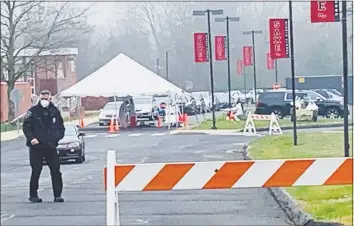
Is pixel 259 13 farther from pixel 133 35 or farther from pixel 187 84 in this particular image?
pixel 133 35

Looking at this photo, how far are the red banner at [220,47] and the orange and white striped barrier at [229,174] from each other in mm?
11182

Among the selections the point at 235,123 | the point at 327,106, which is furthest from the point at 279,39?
the point at 327,106

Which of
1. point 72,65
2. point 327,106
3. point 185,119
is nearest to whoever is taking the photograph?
point 72,65

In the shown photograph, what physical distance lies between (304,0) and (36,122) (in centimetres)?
1030

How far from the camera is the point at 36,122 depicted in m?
8.77

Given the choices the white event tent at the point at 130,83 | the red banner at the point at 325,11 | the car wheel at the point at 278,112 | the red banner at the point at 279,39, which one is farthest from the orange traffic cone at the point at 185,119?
the red banner at the point at 325,11

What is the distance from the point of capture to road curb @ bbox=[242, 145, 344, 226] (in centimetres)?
1024

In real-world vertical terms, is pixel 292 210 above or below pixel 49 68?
below

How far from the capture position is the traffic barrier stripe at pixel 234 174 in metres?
7.46

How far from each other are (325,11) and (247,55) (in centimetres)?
525

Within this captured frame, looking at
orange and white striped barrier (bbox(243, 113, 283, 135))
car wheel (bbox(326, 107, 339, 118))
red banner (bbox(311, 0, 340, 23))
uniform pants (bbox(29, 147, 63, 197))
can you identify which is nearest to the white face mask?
uniform pants (bbox(29, 147, 63, 197))

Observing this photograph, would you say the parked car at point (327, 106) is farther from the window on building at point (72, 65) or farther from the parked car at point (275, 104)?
the window on building at point (72, 65)

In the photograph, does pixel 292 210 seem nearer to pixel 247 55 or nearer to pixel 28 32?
pixel 28 32

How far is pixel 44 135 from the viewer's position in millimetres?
9531
